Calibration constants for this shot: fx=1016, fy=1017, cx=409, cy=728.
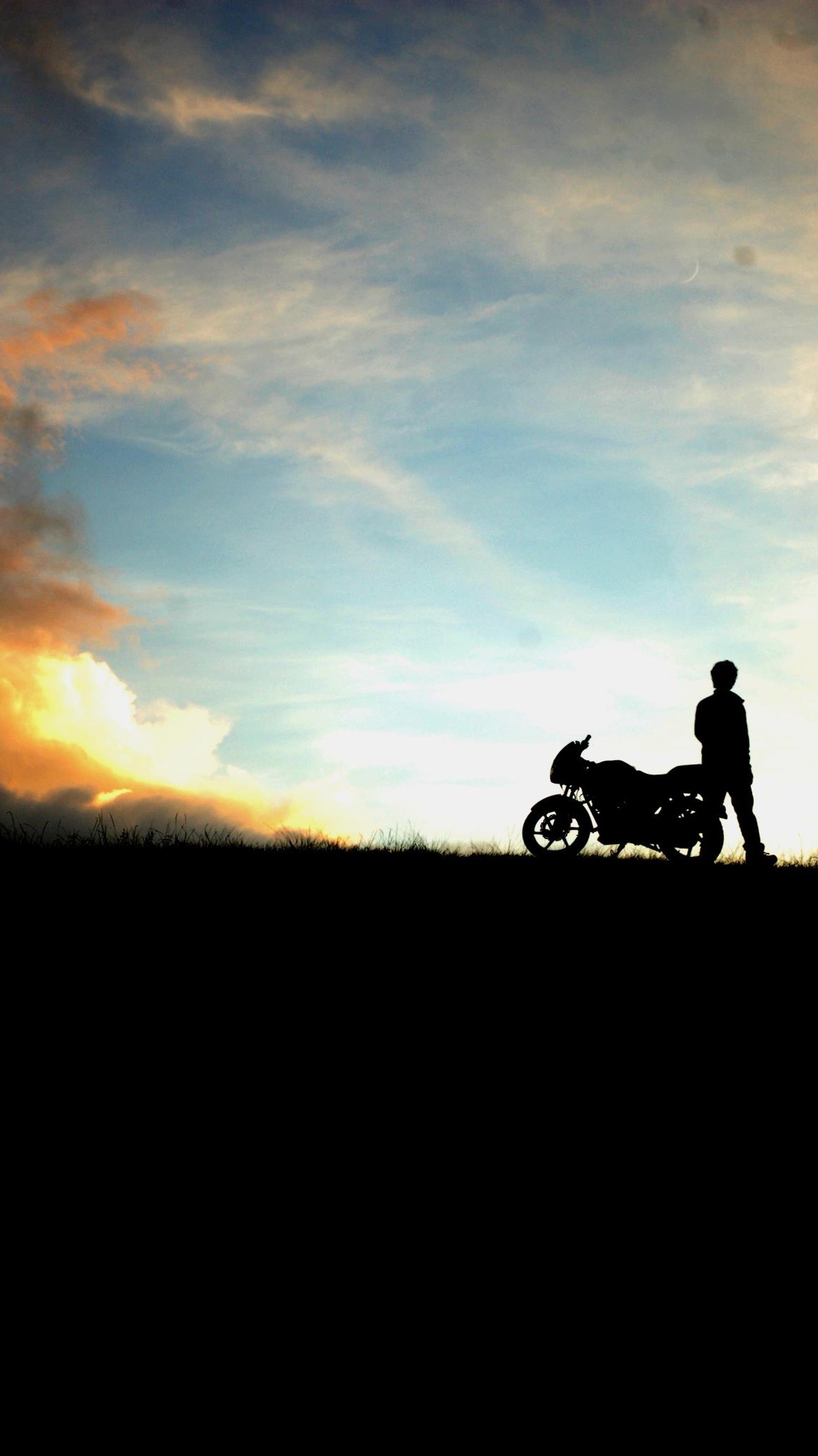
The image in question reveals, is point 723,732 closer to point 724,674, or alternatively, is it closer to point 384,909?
point 724,674

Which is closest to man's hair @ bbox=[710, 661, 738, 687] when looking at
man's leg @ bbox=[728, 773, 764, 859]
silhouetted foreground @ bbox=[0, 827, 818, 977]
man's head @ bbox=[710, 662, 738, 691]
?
man's head @ bbox=[710, 662, 738, 691]

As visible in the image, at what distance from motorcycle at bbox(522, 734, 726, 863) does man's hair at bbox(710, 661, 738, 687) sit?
1098 millimetres

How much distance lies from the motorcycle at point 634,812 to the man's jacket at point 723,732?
Answer: 0.27m

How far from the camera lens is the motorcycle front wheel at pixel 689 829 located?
12.9 m

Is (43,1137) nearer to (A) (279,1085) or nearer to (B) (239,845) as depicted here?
(A) (279,1085)

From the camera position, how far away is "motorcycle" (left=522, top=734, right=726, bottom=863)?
1288 cm

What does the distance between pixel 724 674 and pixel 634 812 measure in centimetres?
209

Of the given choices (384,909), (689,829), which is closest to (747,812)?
(689,829)

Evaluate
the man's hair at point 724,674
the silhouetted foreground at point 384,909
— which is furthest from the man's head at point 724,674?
the silhouetted foreground at point 384,909

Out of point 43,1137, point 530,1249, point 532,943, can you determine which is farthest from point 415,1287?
point 532,943

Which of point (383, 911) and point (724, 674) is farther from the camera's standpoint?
point (724, 674)

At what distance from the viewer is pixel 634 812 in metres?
12.9

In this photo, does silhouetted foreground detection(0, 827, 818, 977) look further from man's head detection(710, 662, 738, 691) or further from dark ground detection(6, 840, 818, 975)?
man's head detection(710, 662, 738, 691)

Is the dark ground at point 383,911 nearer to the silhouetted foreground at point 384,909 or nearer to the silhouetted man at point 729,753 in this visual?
the silhouetted foreground at point 384,909
